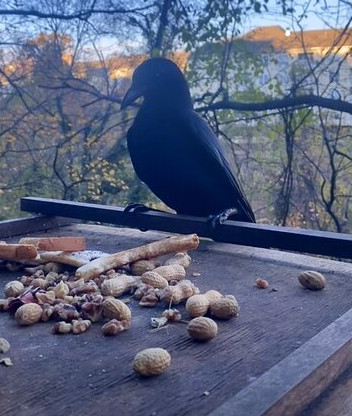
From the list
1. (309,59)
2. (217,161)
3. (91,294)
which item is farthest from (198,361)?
(309,59)

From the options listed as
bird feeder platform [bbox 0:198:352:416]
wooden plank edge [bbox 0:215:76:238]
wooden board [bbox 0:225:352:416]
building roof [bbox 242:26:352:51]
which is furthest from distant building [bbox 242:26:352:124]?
wooden board [bbox 0:225:352:416]

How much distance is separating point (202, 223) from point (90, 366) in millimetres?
709

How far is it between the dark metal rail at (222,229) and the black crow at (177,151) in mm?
245

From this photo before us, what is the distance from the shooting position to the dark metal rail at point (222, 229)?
3.94ft

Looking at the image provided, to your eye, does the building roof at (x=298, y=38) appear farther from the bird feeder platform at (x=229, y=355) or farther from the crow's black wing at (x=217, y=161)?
the bird feeder platform at (x=229, y=355)

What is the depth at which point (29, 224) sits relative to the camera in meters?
1.72

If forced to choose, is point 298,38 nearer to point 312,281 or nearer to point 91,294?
point 312,281

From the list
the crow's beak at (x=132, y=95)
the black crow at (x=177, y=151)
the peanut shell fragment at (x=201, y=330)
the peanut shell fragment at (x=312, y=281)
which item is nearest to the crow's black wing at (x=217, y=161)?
the black crow at (x=177, y=151)

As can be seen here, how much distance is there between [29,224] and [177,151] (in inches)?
19.5

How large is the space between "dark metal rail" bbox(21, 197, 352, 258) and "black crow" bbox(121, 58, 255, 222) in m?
0.25

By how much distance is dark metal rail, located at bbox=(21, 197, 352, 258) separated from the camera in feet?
3.94

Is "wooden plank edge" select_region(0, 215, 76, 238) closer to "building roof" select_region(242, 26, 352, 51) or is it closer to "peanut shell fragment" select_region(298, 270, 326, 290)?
"peanut shell fragment" select_region(298, 270, 326, 290)

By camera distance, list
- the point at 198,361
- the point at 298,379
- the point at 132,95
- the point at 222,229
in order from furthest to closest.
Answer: the point at 132,95, the point at 222,229, the point at 198,361, the point at 298,379

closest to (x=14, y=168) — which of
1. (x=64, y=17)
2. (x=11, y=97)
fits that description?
(x=11, y=97)
